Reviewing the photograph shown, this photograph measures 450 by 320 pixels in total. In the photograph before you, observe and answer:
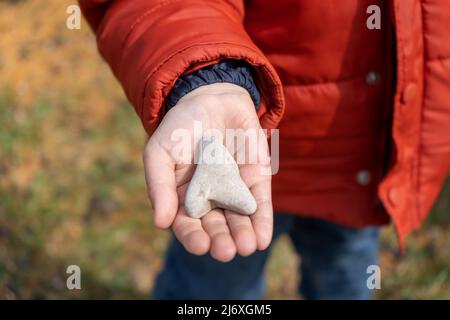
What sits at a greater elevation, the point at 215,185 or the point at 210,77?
the point at 210,77

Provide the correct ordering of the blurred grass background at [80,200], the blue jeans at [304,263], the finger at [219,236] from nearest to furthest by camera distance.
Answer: the finger at [219,236]
the blue jeans at [304,263]
the blurred grass background at [80,200]

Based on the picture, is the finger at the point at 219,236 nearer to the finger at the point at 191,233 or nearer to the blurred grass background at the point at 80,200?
the finger at the point at 191,233

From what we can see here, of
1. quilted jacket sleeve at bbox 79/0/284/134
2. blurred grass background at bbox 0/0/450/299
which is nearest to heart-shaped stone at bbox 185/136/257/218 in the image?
quilted jacket sleeve at bbox 79/0/284/134

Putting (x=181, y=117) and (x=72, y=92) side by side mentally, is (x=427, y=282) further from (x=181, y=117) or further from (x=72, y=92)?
(x=72, y=92)

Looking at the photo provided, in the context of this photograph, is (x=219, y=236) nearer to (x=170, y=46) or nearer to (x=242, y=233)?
(x=242, y=233)

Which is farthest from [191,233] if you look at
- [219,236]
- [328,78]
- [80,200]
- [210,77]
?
[80,200]

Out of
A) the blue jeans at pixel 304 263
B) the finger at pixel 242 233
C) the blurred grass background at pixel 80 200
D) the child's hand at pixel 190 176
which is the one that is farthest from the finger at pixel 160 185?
the blurred grass background at pixel 80 200


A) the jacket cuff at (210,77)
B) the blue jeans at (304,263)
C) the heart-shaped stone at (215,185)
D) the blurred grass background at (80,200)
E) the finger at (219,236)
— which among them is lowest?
the blurred grass background at (80,200)
